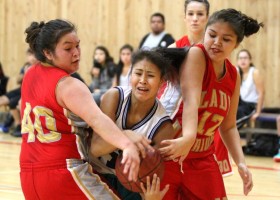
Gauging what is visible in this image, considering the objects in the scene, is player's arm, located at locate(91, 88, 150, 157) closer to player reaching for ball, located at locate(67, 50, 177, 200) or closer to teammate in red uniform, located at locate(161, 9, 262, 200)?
player reaching for ball, located at locate(67, 50, 177, 200)

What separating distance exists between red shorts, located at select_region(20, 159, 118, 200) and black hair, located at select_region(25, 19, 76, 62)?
0.62 metres

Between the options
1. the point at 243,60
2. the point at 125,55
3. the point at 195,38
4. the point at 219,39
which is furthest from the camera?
the point at 125,55

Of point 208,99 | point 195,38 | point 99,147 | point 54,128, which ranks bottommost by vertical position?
point 99,147

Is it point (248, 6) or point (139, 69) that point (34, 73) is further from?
point (248, 6)

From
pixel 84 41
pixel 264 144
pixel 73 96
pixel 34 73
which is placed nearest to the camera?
pixel 73 96

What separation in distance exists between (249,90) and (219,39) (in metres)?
6.77

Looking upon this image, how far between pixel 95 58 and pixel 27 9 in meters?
3.15

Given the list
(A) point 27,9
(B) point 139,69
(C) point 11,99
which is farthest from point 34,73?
(A) point 27,9

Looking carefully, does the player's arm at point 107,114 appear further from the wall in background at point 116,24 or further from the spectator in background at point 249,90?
the wall in background at point 116,24

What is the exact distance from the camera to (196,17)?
5793 millimetres

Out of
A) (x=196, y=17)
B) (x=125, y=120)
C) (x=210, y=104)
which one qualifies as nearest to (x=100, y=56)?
(x=196, y=17)

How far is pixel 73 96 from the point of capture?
334 cm

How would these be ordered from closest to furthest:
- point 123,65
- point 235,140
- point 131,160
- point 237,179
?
1. point 131,160
2. point 235,140
3. point 237,179
4. point 123,65

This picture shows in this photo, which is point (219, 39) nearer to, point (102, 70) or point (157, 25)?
point (157, 25)
